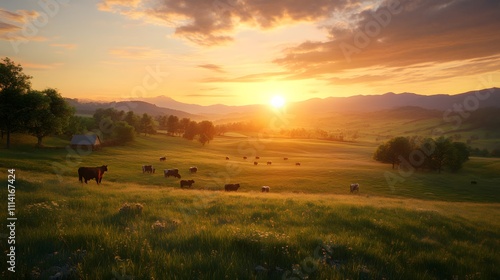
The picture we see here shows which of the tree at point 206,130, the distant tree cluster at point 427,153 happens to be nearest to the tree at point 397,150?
the distant tree cluster at point 427,153

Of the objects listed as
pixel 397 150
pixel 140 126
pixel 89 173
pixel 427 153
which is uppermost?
pixel 140 126

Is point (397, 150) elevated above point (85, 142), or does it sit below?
above

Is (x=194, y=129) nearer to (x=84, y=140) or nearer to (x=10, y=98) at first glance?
(x=84, y=140)

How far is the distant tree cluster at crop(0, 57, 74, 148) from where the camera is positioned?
59344 mm

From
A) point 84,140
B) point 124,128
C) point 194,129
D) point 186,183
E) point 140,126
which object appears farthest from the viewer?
point 140,126

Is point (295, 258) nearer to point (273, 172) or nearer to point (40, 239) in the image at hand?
point (40, 239)

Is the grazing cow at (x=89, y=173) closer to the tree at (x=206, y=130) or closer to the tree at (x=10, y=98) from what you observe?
the tree at (x=10, y=98)

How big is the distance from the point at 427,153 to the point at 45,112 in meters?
107

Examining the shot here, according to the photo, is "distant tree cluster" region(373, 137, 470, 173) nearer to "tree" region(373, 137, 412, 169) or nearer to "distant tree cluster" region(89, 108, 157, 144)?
"tree" region(373, 137, 412, 169)

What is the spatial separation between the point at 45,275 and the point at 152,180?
4487 centimetres

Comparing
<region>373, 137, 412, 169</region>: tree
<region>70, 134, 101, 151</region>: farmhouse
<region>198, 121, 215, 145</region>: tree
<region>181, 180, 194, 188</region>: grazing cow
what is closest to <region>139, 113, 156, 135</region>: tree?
<region>198, 121, 215, 145</region>: tree

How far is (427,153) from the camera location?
8550 cm

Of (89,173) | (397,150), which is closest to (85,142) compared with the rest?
(89,173)

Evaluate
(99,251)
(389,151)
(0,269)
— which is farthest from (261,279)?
(389,151)
